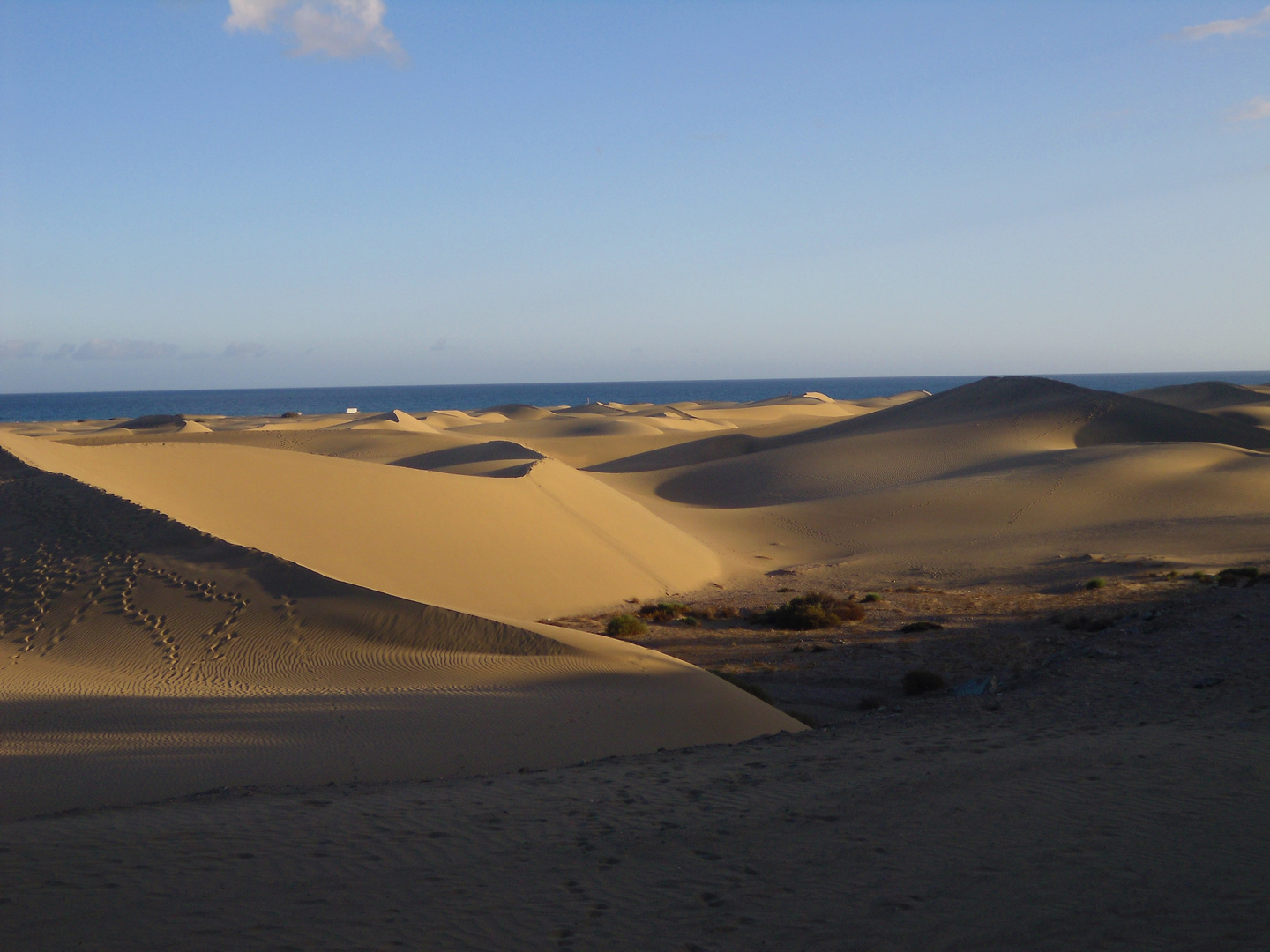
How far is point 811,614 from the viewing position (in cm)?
1584

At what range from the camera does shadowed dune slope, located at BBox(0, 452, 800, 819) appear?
7.74 meters

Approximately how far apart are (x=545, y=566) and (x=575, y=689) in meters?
10.0

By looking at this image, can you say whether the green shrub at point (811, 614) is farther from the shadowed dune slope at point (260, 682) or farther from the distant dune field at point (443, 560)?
the shadowed dune slope at point (260, 682)

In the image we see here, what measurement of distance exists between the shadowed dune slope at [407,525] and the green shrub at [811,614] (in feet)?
12.6

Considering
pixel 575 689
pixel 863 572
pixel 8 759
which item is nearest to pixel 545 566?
pixel 863 572

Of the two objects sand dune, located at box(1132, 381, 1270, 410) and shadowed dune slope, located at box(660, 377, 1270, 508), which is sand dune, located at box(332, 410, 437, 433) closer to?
shadowed dune slope, located at box(660, 377, 1270, 508)

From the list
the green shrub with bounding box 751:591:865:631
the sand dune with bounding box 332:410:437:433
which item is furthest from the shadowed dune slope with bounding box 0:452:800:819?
the sand dune with bounding box 332:410:437:433

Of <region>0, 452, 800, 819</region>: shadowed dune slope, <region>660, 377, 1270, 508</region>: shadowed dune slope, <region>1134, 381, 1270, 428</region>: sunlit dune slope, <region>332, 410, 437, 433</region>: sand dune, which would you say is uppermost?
<region>1134, 381, 1270, 428</region>: sunlit dune slope

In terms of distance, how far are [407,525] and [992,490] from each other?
734 inches

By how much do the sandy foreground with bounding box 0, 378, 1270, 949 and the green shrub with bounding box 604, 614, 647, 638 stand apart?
0.27 m

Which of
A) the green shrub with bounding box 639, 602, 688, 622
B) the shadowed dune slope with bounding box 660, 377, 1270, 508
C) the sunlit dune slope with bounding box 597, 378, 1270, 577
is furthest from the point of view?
the shadowed dune slope with bounding box 660, 377, 1270, 508

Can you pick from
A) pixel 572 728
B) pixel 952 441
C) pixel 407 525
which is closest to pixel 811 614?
pixel 572 728

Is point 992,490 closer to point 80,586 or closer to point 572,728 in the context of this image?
point 572,728

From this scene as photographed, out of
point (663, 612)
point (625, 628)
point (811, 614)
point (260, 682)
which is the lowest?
point (663, 612)
